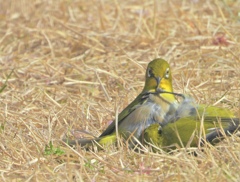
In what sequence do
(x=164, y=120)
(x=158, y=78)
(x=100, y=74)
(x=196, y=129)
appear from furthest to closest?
(x=100, y=74) < (x=158, y=78) < (x=164, y=120) < (x=196, y=129)

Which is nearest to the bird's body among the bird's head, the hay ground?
the hay ground

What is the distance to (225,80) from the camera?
6.72m

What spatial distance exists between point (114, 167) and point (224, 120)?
2.83 feet

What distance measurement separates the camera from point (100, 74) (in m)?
7.53

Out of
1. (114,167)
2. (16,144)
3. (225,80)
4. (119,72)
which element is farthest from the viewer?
(119,72)

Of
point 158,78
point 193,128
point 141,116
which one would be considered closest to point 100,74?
point 158,78

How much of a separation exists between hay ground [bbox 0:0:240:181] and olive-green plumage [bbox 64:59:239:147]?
6.4 inches

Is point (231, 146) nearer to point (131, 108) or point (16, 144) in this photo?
point (131, 108)

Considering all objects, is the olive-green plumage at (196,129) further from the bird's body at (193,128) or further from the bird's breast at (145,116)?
the bird's breast at (145,116)

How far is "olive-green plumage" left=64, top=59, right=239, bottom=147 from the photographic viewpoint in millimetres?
4883

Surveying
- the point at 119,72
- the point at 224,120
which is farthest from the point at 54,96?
the point at 224,120

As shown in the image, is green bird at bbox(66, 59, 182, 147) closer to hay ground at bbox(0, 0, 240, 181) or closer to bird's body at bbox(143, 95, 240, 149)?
bird's body at bbox(143, 95, 240, 149)

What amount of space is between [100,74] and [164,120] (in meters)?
2.39

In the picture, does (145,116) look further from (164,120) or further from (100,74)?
(100,74)
